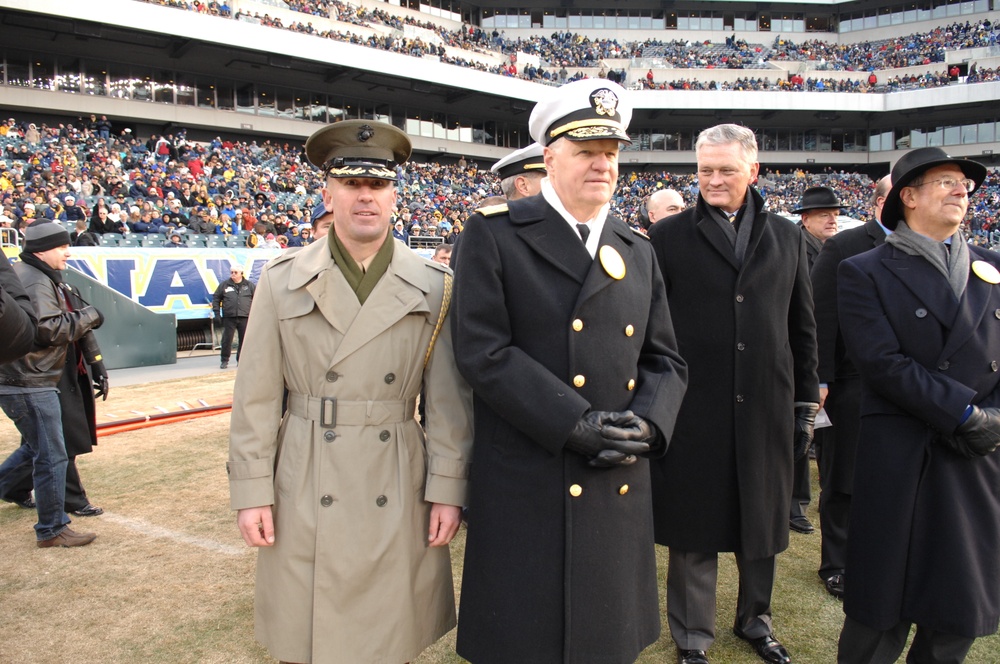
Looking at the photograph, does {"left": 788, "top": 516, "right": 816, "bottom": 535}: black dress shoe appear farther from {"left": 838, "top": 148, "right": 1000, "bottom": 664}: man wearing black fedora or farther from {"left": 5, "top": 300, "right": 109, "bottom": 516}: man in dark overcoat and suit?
{"left": 5, "top": 300, "right": 109, "bottom": 516}: man in dark overcoat and suit

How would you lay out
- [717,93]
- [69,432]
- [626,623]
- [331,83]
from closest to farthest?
[626,623]
[69,432]
[331,83]
[717,93]

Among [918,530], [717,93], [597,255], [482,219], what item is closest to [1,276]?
[482,219]

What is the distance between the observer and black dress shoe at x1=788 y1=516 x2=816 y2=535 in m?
4.66

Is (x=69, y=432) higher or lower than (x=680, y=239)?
lower

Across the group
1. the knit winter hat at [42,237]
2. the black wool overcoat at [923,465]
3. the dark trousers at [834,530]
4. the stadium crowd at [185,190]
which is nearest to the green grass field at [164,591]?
the dark trousers at [834,530]

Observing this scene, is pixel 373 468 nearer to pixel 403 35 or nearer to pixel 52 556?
pixel 52 556

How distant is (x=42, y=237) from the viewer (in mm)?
4496

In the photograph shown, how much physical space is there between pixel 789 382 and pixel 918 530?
74cm

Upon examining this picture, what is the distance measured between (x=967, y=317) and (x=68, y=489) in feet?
17.2

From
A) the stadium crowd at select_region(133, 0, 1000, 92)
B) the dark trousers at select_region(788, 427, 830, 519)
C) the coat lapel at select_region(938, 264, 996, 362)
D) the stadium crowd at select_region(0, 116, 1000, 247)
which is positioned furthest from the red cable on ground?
the stadium crowd at select_region(133, 0, 1000, 92)

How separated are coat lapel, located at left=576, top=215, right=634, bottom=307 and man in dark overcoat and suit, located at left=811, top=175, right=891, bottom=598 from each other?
75.2 inches

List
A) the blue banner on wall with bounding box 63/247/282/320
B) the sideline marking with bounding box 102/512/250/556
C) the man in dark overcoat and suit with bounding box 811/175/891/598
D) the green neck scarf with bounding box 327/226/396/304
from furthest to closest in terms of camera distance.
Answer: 1. the blue banner on wall with bounding box 63/247/282/320
2. the sideline marking with bounding box 102/512/250/556
3. the man in dark overcoat and suit with bounding box 811/175/891/598
4. the green neck scarf with bounding box 327/226/396/304

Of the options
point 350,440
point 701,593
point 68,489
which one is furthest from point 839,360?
point 68,489

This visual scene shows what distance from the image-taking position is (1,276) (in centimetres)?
240
